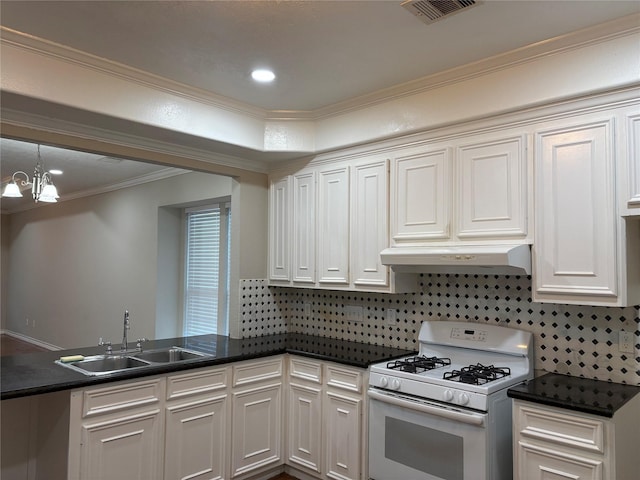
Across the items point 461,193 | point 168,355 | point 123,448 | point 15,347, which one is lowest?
point 15,347

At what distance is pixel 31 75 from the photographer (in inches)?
94.4

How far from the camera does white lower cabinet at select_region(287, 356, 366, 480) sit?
2895 millimetres

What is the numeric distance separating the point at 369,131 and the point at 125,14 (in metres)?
1.67

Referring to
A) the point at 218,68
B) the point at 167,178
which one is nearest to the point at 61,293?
the point at 167,178

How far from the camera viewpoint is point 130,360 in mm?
3057

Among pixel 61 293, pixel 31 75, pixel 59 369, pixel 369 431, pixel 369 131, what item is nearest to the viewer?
pixel 31 75

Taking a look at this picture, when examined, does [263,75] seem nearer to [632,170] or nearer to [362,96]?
[362,96]

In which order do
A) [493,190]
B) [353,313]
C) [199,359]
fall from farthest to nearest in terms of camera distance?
[353,313]
[199,359]
[493,190]

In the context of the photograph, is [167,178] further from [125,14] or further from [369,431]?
[369,431]

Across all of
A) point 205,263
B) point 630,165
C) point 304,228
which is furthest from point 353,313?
point 205,263

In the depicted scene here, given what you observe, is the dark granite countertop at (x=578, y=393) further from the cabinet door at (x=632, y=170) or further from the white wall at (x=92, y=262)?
the white wall at (x=92, y=262)

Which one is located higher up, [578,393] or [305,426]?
[578,393]

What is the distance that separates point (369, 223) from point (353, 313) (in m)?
0.83

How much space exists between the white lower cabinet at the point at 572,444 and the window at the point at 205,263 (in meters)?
3.15
